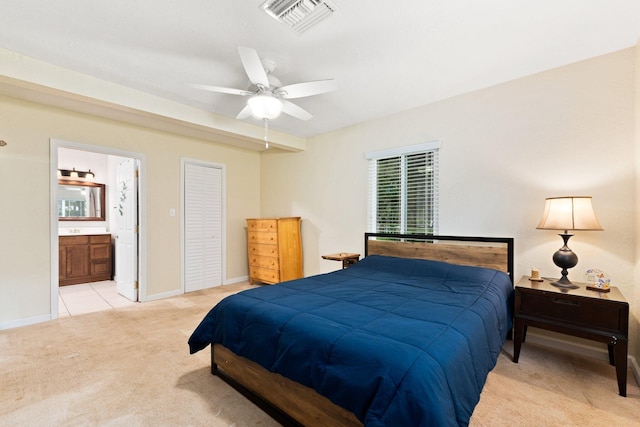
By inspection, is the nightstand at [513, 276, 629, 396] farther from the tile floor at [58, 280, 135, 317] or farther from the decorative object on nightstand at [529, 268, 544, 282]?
the tile floor at [58, 280, 135, 317]

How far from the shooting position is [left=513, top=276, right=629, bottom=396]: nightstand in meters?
2.01

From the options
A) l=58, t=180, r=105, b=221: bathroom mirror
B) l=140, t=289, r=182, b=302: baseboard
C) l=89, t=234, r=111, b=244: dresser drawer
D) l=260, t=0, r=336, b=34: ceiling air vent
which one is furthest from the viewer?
l=58, t=180, r=105, b=221: bathroom mirror

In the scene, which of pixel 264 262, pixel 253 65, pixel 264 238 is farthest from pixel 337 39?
pixel 264 262

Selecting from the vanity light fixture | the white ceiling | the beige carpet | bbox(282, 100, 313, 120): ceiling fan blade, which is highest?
the white ceiling

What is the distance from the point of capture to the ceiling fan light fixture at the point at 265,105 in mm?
2510

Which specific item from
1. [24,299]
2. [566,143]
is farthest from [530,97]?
[24,299]

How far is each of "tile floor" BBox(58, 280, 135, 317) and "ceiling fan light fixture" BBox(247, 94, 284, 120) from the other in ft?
11.0

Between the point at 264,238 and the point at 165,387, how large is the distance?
2866 millimetres

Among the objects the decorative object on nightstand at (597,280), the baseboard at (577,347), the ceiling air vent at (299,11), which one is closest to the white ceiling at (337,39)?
the ceiling air vent at (299,11)

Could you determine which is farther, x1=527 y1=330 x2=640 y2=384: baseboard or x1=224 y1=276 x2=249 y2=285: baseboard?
x1=224 y1=276 x2=249 y2=285: baseboard

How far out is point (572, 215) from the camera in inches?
91.5

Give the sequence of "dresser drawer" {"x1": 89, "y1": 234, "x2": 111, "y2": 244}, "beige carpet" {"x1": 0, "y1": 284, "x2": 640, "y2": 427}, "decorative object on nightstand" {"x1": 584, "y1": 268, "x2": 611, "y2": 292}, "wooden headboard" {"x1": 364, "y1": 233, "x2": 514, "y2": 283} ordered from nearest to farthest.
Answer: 1. "beige carpet" {"x1": 0, "y1": 284, "x2": 640, "y2": 427}
2. "decorative object on nightstand" {"x1": 584, "y1": 268, "x2": 611, "y2": 292}
3. "wooden headboard" {"x1": 364, "y1": 233, "x2": 514, "y2": 283}
4. "dresser drawer" {"x1": 89, "y1": 234, "x2": 111, "y2": 244}

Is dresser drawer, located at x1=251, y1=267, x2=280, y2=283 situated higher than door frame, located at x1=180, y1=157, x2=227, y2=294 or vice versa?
door frame, located at x1=180, y1=157, x2=227, y2=294

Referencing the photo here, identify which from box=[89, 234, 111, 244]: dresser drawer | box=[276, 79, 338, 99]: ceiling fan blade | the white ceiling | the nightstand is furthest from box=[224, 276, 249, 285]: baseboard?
the nightstand
